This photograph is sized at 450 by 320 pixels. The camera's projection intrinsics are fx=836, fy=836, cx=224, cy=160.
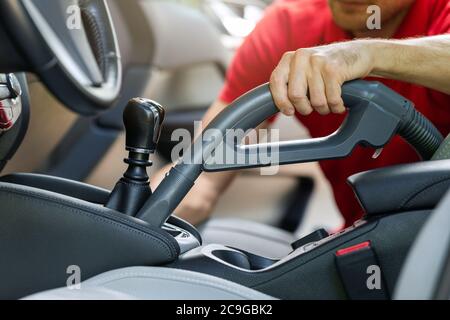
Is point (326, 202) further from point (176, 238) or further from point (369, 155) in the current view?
point (176, 238)

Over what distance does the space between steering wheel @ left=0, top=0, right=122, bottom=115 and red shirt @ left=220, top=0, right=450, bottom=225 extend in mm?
307

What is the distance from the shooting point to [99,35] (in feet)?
3.60

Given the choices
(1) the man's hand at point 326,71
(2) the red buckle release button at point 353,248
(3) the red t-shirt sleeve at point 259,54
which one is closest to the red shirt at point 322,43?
(3) the red t-shirt sleeve at point 259,54

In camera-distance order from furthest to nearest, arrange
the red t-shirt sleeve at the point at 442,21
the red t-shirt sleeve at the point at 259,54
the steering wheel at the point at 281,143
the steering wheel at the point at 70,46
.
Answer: the red t-shirt sleeve at the point at 259,54
the red t-shirt sleeve at the point at 442,21
the steering wheel at the point at 281,143
the steering wheel at the point at 70,46

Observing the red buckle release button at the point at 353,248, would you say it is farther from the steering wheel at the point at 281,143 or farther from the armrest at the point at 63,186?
the armrest at the point at 63,186

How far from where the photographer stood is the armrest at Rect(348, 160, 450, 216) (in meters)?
0.80

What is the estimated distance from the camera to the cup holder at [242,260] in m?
0.89

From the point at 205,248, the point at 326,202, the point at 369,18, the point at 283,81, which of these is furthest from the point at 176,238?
the point at 326,202

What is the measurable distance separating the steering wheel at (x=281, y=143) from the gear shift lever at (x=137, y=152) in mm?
21

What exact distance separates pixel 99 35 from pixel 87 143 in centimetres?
92

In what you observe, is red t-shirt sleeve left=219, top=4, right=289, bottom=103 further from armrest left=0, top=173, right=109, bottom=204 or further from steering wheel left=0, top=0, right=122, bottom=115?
armrest left=0, top=173, right=109, bottom=204

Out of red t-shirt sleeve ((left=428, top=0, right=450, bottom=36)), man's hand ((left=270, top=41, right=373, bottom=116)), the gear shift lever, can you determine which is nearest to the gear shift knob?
the gear shift lever

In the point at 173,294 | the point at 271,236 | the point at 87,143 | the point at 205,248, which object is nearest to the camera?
the point at 173,294

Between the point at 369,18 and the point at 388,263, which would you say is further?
the point at 369,18
